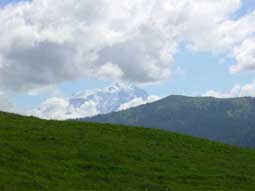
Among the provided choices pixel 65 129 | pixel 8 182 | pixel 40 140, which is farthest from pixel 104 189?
pixel 65 129

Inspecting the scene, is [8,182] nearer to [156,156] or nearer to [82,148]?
[82,148]

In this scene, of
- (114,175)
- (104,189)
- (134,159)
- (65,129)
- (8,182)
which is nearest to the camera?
(8,182)

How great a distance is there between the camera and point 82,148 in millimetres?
38875

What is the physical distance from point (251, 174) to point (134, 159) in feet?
32.9

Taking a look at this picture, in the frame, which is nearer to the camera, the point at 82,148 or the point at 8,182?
the point at 8,182

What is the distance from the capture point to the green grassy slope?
3009 centimetres

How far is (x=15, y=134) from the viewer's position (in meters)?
40.4

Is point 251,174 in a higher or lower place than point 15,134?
lower

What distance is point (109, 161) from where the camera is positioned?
36625 mm

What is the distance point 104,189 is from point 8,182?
5.92 metres

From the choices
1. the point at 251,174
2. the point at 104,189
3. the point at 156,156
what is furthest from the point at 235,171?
the point at 104,189

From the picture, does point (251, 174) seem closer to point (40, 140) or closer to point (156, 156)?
point (156, 156)

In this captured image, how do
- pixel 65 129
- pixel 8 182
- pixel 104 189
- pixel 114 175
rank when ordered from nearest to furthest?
pixel 8 182, pixel 104 189, pixel 114 175, pixel 65 129

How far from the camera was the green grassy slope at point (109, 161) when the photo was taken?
30.1 meters
